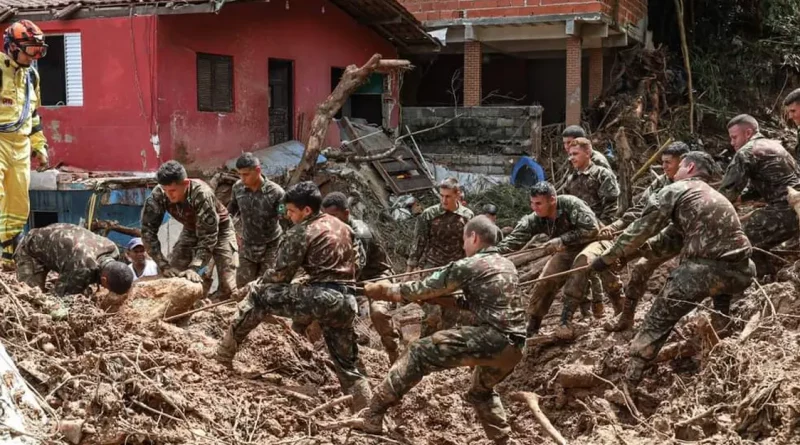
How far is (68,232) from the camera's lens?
7586 mm

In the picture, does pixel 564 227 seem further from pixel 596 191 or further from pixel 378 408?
pixel 378 408

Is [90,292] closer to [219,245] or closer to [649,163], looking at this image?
[219,245]

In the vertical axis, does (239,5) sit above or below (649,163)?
above

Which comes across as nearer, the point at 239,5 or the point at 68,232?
the point at 68,232

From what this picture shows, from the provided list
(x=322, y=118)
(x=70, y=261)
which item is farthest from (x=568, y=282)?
(x=322, y=118)

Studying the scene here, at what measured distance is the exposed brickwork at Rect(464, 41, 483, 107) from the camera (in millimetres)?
18219

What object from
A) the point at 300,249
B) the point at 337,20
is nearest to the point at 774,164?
the point at 300,249

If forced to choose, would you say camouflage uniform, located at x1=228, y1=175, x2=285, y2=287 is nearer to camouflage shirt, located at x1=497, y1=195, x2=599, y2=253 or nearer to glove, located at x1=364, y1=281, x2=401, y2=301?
camouflage shirt, located at x1=497, y1=195, x2=599, y2=253

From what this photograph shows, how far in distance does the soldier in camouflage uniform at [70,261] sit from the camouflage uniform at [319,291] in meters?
1.07

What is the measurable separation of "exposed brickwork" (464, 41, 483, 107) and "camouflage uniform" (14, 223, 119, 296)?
11.7m

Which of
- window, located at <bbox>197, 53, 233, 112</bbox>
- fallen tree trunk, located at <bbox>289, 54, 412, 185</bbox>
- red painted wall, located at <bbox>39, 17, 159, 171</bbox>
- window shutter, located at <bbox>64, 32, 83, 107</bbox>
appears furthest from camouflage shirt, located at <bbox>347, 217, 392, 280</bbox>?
window shutter, located at <bbox>64, 32, 83, 107</bbox>

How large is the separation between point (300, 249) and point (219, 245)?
2470mm

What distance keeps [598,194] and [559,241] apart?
109cm

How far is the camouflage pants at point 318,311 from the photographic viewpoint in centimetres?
686
